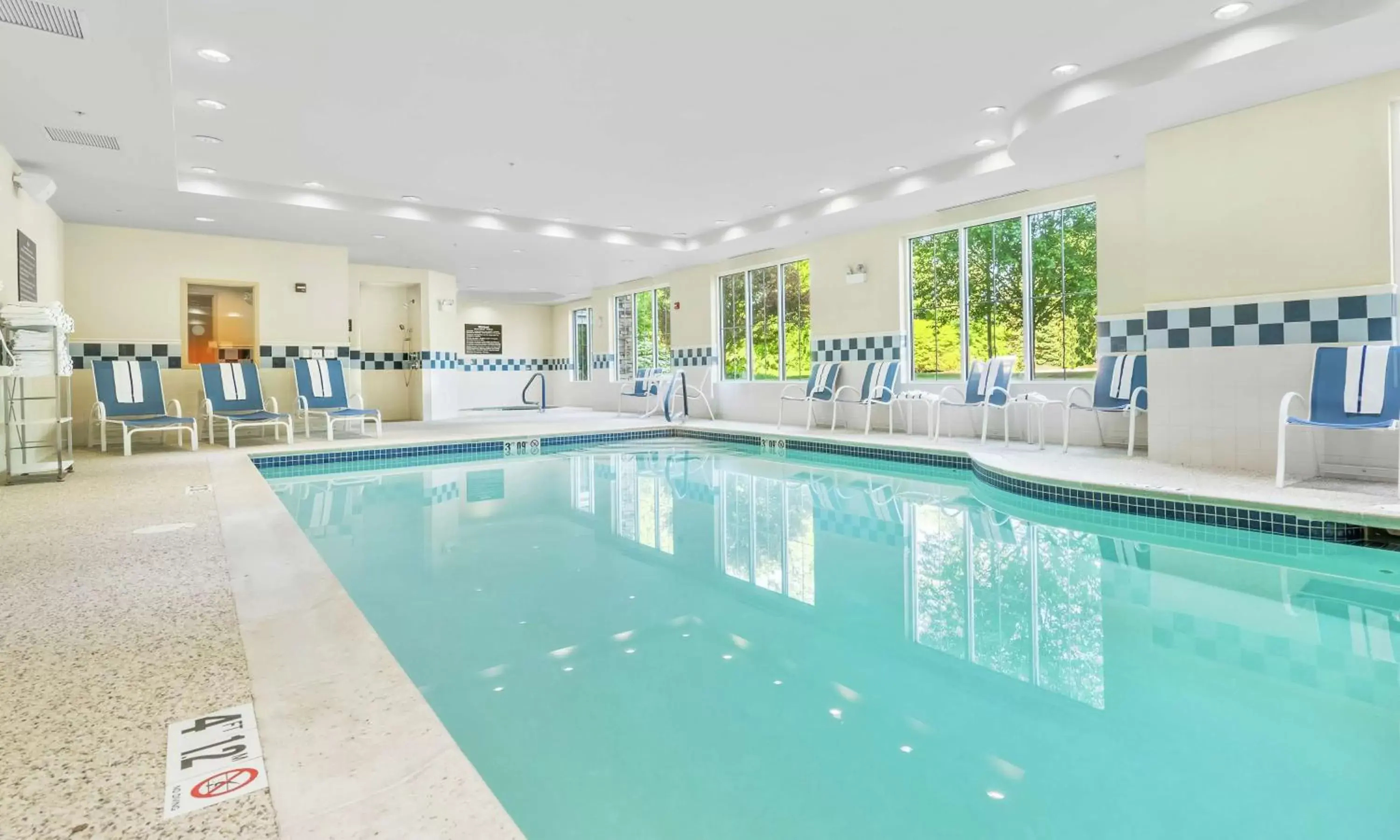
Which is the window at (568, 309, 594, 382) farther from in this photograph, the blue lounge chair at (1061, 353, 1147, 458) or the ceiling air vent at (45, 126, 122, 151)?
the blue lounge chair at (1061, 353, 1147, 458)

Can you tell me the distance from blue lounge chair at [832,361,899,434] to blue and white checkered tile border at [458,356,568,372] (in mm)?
8576

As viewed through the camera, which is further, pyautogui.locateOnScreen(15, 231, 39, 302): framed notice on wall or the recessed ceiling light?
pyautogui.locateOnScreen(15, 231, 39, 302): framed notice on wall

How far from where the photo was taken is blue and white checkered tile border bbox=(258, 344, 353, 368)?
8.27 meters

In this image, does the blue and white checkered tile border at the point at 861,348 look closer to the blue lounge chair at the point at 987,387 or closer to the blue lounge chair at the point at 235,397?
the blue lounge chair at the point at 987,387

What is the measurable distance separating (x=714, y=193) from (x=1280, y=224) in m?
4.31

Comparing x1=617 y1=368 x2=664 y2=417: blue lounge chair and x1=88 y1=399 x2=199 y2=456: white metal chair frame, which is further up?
x1=617 y1=368 x2=664 y2=417: blue lounge chair

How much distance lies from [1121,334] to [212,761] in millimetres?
6424

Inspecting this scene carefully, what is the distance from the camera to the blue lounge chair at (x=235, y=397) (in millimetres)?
7039

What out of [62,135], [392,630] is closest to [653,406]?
[62,135]

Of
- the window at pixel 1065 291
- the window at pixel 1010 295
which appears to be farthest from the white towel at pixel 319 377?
the window at pixel 1065 291

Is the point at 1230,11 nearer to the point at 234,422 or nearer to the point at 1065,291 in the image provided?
the point at 1065,291

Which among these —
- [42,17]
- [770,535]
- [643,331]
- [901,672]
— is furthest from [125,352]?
[901,672]

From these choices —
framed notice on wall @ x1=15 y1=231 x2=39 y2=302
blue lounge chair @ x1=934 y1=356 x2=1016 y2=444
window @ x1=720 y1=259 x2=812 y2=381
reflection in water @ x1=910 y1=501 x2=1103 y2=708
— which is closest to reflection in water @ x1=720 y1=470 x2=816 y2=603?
reflection in water @ x1=910 y1=501 x2=1103 y2=708

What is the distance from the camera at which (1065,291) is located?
6.40 metres
